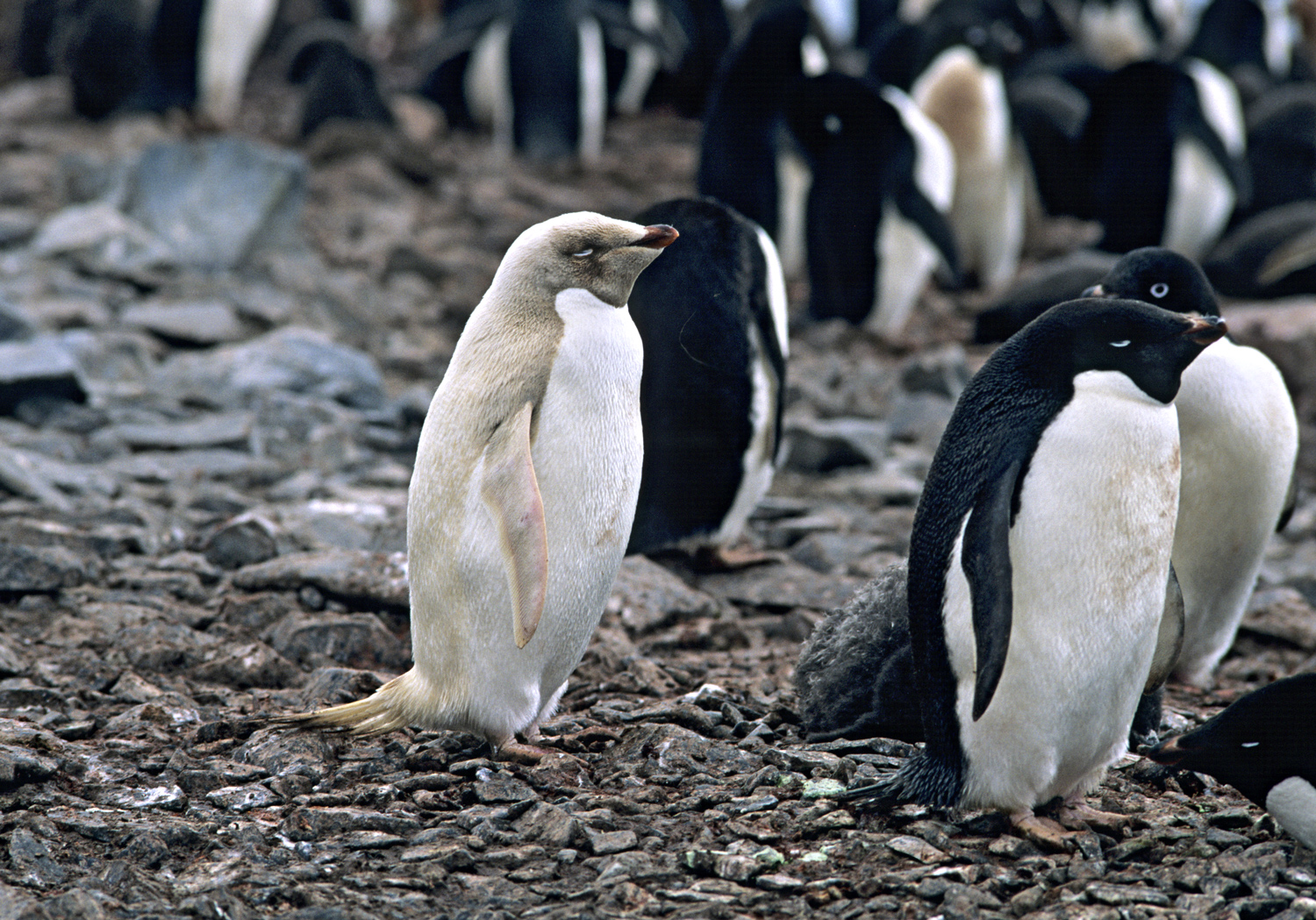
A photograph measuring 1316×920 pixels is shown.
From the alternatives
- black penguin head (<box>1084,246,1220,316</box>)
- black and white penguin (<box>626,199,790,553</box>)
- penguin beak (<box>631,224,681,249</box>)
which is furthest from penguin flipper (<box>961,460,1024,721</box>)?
black and white penguin (<box>626,199,790,553</box>)

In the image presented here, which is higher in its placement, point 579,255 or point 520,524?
point 579,255

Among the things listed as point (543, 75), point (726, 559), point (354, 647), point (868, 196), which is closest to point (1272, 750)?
point (354, 647)

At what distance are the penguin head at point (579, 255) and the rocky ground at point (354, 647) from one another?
45.5 inches

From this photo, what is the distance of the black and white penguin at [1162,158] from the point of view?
1036 centimetres

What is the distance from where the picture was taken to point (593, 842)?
10.3 ft

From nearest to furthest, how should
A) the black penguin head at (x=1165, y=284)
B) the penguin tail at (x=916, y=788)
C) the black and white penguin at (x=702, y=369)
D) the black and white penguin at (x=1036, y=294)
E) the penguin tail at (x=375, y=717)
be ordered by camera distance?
the penguin tail at (x=916, y=788), the penguin tail at (x=375, y=717), the black penguin head at (x=1165, y=284), the black and white penguin at (x=702, y=369), the black and white penguin at (x=1036, y=294)

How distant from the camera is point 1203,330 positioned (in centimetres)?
313

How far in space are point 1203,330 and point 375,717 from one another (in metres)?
2.17

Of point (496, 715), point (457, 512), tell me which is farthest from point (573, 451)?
point (496, 715)

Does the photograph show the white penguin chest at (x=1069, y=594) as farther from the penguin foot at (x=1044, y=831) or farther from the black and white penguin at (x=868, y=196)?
the black and white penguin at (x=868, y=196)

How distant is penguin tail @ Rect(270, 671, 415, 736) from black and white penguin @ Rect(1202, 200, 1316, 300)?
24.2 ft

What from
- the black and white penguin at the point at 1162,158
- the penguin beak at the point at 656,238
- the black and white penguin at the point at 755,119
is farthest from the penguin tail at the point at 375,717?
the black and white penguin at the point at 1162,158

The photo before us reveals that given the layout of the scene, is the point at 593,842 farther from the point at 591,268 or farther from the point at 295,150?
the point at 295,150

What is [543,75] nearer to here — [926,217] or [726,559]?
[926,217]
